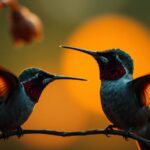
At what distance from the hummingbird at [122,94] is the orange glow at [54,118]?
27.2 ft

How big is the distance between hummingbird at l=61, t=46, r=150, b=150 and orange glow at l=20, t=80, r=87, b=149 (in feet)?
27.2

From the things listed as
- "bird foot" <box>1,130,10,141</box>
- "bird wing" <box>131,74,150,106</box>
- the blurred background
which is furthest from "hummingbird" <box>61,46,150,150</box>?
the blurred background

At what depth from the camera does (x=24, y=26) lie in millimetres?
5934

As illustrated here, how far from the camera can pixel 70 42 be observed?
15445mm

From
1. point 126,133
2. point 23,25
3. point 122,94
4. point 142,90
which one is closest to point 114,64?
point 122,94

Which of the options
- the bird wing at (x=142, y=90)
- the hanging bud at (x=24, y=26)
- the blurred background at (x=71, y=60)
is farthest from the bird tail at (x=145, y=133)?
the blurred background at (x=71, y=60)

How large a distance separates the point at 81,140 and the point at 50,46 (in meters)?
1.93

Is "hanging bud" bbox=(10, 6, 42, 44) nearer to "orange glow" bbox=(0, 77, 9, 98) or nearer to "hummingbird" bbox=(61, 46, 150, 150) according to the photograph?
"orange glow" bbox=(0, 77, 9, 98)

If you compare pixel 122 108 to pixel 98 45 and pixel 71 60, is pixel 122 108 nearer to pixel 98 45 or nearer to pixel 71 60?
pixel 71 60

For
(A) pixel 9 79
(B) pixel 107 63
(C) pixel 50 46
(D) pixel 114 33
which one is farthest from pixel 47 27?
(A) pixel 9 79

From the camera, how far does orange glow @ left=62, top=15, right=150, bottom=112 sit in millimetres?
15523

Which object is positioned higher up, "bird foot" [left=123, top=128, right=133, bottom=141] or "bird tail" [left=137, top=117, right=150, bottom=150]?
"bird foot" [left=123, top=128, right=133, bottom=141]

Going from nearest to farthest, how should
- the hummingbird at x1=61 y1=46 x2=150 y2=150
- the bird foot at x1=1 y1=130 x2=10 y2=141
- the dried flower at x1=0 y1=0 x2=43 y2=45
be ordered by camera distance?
the dried flower at x1=0 y1=0 x2=43 y2=45
the bird foot at x1=1 y1=130 x2=10 y2=141
the hummingbird at x1=61 y1=46 x2=150 y2=150

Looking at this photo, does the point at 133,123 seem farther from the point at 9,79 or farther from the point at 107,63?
the point at 9,79
